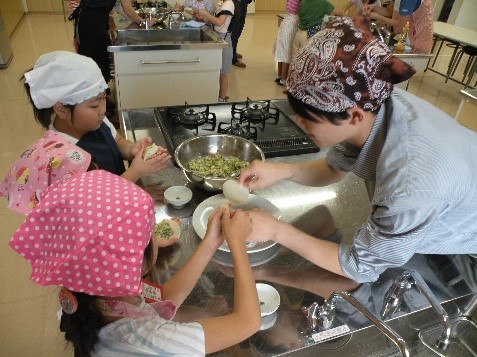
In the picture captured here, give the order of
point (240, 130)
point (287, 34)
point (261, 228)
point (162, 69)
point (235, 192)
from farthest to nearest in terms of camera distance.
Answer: point (287, 34) → point (162, 69) → point (240, 130) → point (235, 192) → point (261, 228)

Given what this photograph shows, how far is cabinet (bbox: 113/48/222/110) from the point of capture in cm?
245

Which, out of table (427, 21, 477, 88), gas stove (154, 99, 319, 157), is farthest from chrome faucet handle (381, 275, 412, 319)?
table (427, 21, 477, 88)

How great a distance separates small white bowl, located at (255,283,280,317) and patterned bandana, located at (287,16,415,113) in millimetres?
446

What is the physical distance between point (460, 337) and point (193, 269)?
0.78 meters

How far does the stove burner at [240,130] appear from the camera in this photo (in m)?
1.49

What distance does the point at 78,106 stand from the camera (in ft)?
3.98

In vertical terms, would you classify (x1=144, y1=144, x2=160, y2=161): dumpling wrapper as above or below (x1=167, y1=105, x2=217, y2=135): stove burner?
above

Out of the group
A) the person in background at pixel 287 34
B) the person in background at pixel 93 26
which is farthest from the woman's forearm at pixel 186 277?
the person in background at pixel 287 34

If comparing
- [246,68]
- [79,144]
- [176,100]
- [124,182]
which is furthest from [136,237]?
[246,68]

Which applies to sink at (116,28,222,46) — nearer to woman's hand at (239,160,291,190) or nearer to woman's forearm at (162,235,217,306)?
woman's hand at (239,160,291,190)

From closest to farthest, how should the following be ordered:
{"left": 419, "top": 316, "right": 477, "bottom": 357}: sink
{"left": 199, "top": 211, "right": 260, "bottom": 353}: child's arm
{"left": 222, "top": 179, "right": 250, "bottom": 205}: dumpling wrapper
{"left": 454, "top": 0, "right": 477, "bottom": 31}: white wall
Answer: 1. {"left": 199, "top": 211, "right": 260, "bottom": 353}: child's arm
2. {"left": 419, "top": 316, "right": 477, "bottom": 357}: sink
3. {"left": 222, "top": 179, "right": 250, "bottom": 205}: dumpling wrapper
4. {"left": 454, "top": 0, "right": 477, "bottom": 31}: white wall

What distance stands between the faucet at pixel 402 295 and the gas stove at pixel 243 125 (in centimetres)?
69

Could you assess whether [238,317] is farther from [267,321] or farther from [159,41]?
[159,41]

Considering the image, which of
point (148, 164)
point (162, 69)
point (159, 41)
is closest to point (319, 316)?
point (148, 164)
